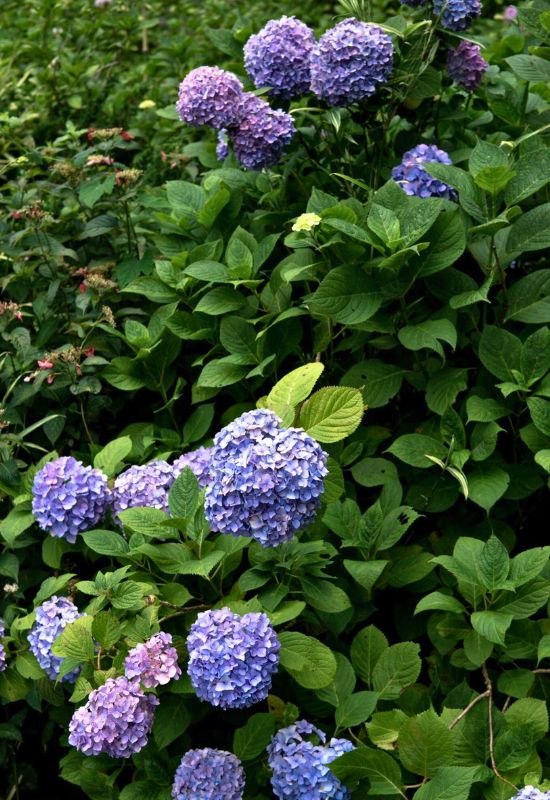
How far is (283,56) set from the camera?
2.69 m

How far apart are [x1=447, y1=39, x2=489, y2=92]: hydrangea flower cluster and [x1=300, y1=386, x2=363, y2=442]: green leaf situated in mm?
1176

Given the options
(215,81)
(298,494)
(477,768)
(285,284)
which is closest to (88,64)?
(215,81)

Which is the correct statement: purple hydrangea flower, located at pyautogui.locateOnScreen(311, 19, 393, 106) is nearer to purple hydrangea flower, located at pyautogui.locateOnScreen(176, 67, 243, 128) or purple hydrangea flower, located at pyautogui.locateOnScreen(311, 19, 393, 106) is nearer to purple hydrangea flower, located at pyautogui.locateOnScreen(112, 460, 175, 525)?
purple hydrangea flower, located at pyautogui.locateOnScreen(176, 67, 243, 128)

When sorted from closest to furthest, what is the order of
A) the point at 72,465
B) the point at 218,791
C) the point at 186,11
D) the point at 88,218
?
the point at 218,791 < the point at 72,465 < the point at 88,218 < the point at 186,11

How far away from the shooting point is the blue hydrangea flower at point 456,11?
2.61m

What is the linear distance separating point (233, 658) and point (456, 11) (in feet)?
5.50

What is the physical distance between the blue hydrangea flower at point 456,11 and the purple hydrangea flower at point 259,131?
0.45 m

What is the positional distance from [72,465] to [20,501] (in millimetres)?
193

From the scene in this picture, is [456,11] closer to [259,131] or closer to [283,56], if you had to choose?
[283,56]

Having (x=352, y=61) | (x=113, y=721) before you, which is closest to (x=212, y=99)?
(x=352, y=61)

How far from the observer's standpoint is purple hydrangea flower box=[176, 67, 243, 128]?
263 cm

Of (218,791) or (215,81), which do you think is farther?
(215,81)

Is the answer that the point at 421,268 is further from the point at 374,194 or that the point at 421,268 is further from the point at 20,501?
the point at 20,501

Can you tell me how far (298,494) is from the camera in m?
1.86
